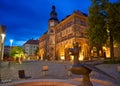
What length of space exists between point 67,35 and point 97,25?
123 feet

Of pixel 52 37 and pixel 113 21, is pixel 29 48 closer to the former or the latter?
pixel 52 37

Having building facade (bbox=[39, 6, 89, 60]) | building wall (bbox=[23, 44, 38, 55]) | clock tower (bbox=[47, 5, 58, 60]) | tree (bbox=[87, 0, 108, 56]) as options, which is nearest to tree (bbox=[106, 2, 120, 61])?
tree (bbox=[87, 0, 108, 56])

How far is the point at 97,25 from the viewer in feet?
96.0

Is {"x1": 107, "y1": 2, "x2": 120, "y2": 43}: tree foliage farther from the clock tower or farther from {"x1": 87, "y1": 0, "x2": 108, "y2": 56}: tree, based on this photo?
the clock tower

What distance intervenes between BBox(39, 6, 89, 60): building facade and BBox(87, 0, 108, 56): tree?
19285mm

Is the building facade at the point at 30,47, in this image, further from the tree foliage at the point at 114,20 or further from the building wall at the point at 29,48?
the tree foliage at the point at 114,20

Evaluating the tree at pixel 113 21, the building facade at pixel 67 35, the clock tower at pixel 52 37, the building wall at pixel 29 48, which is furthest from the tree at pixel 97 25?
the building wall at pixel 29 48

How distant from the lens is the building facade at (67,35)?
61500 mm

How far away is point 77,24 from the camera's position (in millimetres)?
62562

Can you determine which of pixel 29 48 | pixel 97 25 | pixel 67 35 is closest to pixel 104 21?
pixel 97 25

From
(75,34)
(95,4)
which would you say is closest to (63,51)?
(75,34)

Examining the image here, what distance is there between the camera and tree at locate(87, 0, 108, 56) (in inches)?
1143

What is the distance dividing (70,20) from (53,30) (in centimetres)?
1668

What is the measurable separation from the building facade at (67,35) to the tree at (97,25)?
19.3 m
